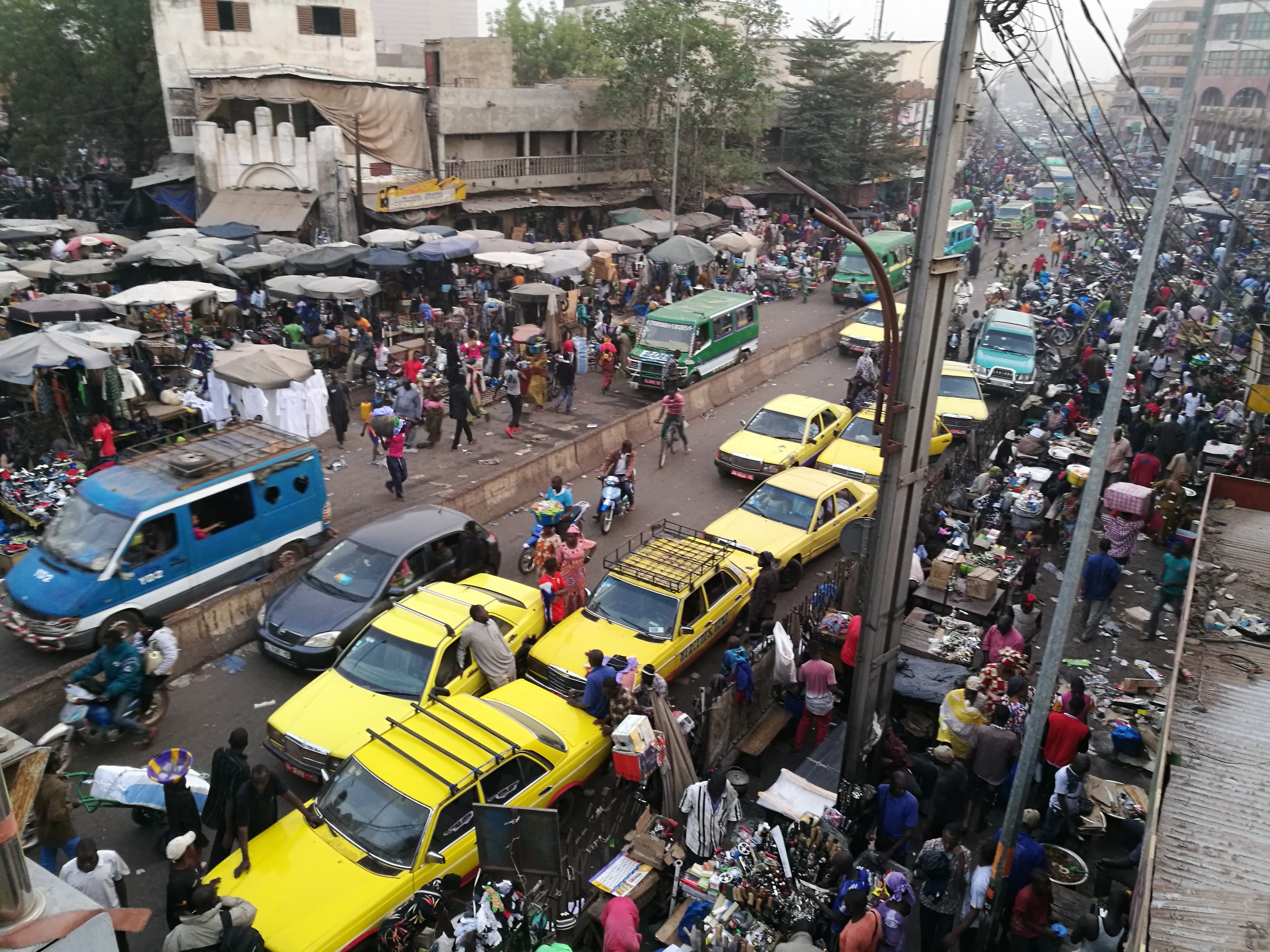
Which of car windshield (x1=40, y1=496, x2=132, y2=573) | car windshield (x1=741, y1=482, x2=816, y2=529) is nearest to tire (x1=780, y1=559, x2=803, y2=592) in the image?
car windshield (x1=741, y1=482, x2=816, y2=529)

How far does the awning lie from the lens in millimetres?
27609

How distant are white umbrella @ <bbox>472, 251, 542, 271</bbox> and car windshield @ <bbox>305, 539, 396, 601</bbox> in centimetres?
1421

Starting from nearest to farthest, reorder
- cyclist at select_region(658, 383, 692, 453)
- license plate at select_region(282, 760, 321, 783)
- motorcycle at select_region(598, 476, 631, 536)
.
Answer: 1. license plate at select_region(282, 760, 321, 783)
2. motorcycle at select_region(598, 476, 631, 536)
3. cyclist at select_region(658, 383, 692, 453)

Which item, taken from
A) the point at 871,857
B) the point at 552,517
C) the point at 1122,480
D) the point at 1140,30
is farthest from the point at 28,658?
the point at 1140,30

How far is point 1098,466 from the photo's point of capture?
6.20 m

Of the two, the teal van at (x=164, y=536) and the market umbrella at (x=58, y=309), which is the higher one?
the market umbrella at (x=58, y=309)

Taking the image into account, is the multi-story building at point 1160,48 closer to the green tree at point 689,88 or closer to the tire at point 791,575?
the green tree at point 689,88

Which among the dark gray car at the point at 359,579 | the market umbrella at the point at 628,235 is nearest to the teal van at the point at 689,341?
the market umbrella at the point at 628,235

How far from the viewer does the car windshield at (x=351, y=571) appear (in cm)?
1063

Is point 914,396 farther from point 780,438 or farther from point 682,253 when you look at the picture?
point 682,253

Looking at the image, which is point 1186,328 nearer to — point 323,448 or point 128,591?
point 323,448

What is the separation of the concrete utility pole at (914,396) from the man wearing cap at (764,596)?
7.63 feet

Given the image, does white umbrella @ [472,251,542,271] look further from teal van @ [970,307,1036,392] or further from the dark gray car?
the dark gray car

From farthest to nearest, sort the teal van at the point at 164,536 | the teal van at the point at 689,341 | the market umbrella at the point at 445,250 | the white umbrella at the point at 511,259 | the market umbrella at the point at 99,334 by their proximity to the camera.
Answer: the white umbrella at the point at 511,259 → the market umbrella at the point at 445,250 → the teal van at the point at 689,341 → the market umbrella at the point at 99,334 → the teal van at the point at 164,536
